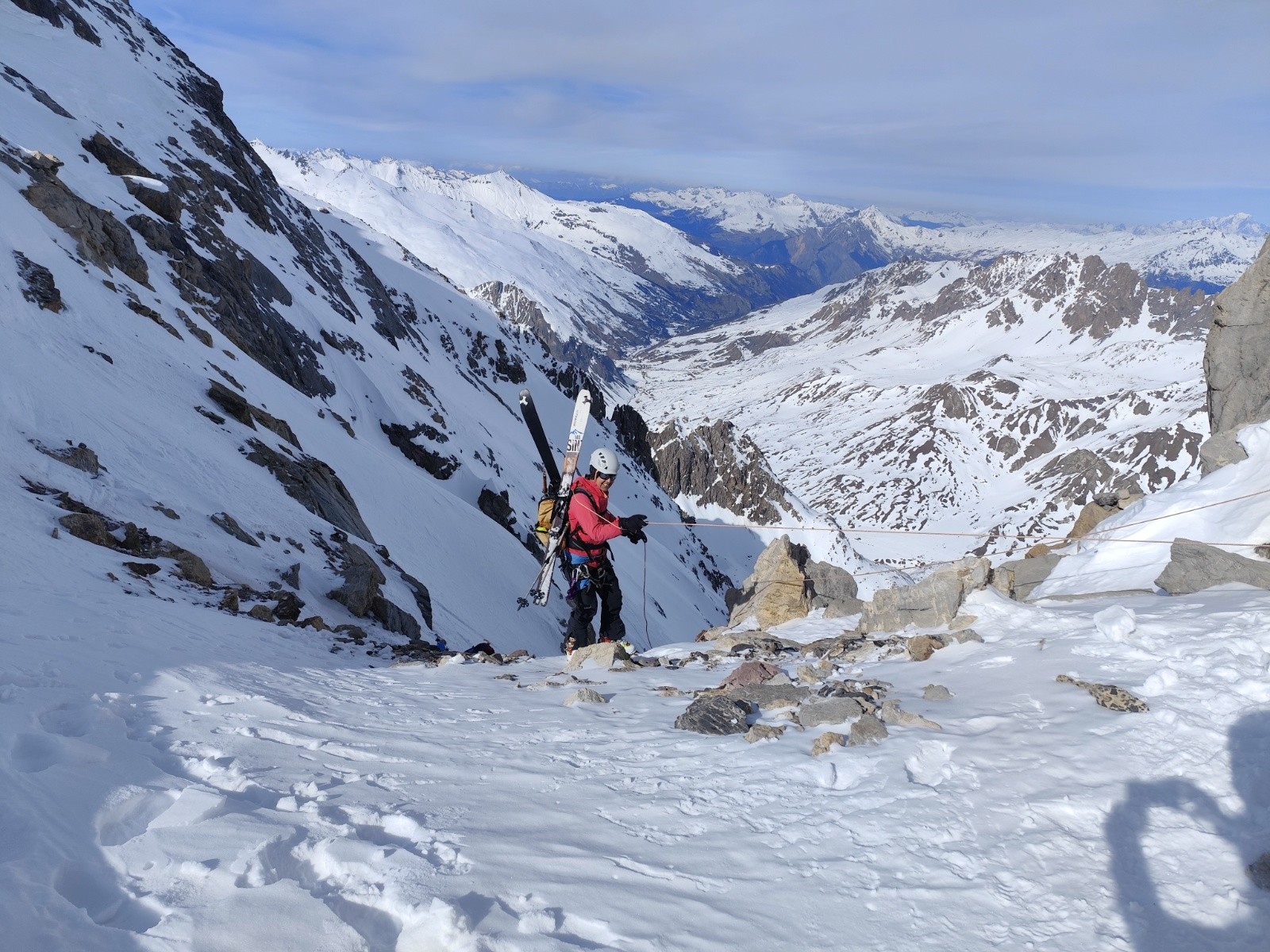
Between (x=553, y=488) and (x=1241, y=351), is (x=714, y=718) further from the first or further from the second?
(x=1241, y=351)

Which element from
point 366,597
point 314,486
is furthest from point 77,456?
point 314,486

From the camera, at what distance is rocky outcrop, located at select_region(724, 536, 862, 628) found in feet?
55.1

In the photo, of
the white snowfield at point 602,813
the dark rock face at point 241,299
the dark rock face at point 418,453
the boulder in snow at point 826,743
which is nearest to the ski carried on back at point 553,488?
the white snowfield at point 602,813

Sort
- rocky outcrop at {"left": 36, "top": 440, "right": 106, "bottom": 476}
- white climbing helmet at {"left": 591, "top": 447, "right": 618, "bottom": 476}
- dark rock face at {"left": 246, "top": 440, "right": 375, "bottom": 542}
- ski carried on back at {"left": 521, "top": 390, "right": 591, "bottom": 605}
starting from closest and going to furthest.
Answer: rocky outcrop at {"left": 36, "top": 440, "right": 106, "bottom": 476} < white climbing helmet at {"left": 591, "top": 447, "right": 618, "bottom": 476} < ski carried on back at {"left": 521, "top": 390, "right": 591, "bottom": 605} < dark rock face at {"left": 246, "top": 440, "right": 375, "bottom": 542}

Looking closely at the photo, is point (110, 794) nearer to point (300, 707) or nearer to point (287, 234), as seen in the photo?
point (300, 707)

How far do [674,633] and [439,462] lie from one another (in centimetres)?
1990

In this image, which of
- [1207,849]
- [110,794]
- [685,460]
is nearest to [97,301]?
[110,794]

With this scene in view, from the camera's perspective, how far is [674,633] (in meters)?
51.5

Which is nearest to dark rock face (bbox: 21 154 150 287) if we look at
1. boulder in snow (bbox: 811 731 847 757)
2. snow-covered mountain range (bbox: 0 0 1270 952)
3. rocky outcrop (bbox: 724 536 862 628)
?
snow-covered mountain range (bbox: 0 0 1270 952)

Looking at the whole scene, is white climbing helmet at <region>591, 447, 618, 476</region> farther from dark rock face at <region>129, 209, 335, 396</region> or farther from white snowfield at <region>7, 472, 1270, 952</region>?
dark rock face at <region>129, 209, 335, 396</region>

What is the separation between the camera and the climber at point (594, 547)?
13070 mm

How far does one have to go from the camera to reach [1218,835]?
5164mm

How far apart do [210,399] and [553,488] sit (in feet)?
35.1

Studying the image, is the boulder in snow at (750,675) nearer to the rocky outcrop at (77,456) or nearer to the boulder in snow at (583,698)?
the boulder in snow at (583,698)
